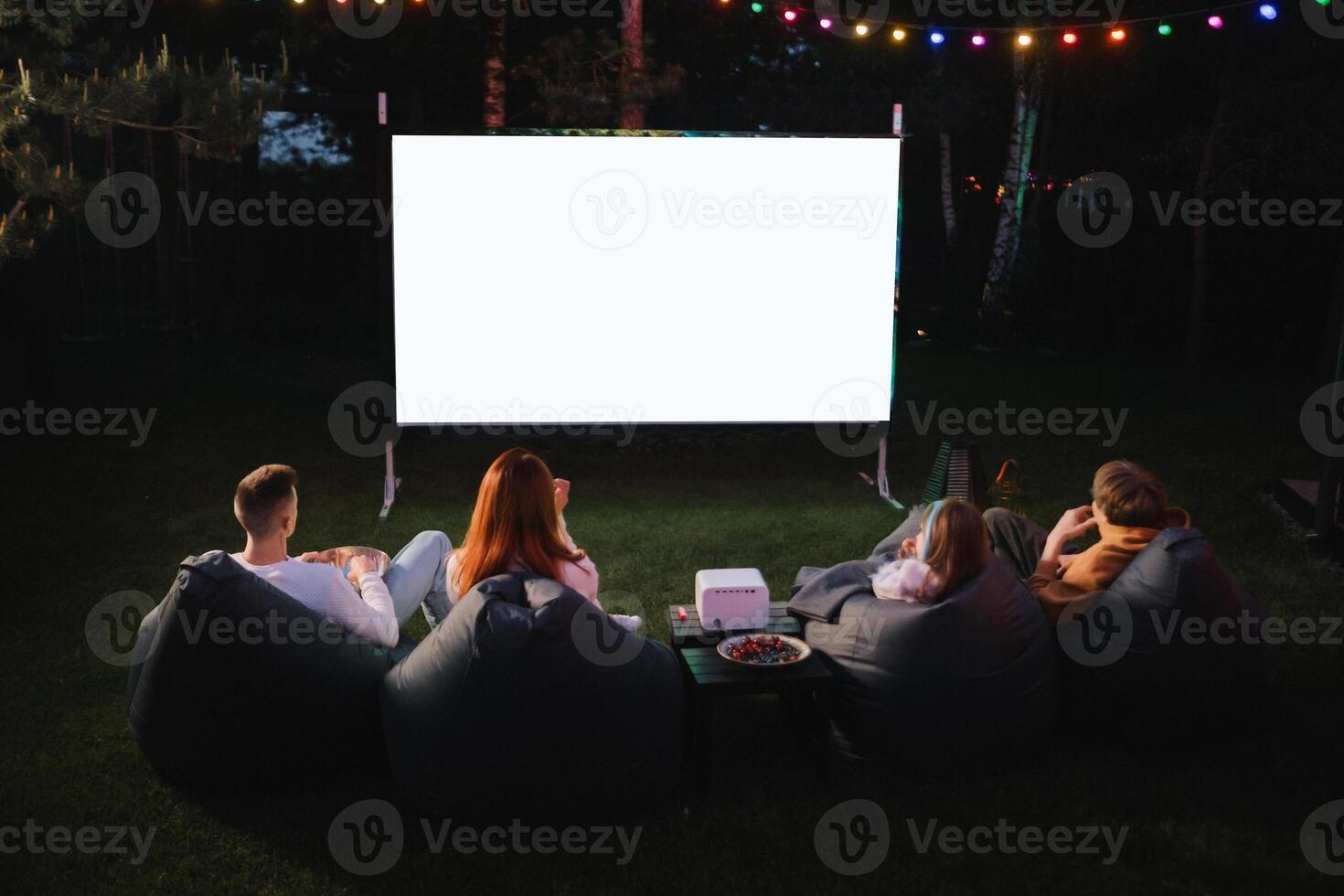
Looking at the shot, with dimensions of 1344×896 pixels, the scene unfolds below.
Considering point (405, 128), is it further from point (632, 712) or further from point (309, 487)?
point (632, 712)

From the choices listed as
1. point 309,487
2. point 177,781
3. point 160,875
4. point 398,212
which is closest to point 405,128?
point 398,212

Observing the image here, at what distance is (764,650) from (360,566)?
1.21 metres

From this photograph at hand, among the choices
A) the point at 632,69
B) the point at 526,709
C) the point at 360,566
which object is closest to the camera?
the point at 526,709

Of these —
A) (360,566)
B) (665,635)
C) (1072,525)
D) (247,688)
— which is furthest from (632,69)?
(247,688)

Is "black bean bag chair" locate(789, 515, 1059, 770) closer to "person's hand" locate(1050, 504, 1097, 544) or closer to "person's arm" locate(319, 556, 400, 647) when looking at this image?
"person's hand" locate(1050, 504, 1097, 544)

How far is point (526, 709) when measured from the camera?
276 centimetres

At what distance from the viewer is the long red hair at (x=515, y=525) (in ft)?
9.73

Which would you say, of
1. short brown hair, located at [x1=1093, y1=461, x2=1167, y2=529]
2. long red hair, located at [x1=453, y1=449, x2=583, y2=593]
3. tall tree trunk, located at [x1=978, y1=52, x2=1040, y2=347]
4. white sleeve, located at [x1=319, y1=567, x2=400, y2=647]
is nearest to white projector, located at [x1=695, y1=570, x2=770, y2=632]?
long red hair, located at [x1=453, y1=449, x2=583, y2=593]

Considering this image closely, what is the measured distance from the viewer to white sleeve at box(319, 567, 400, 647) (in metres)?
3.05

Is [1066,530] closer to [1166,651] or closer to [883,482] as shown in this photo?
[1166,651]

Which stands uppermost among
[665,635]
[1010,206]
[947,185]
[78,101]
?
[947,185]

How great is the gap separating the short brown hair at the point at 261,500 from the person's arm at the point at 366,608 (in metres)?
0.22

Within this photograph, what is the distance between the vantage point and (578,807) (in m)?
2.92

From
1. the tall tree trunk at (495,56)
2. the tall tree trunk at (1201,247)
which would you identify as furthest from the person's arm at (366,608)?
the tall tree trunk at (1201,247)
